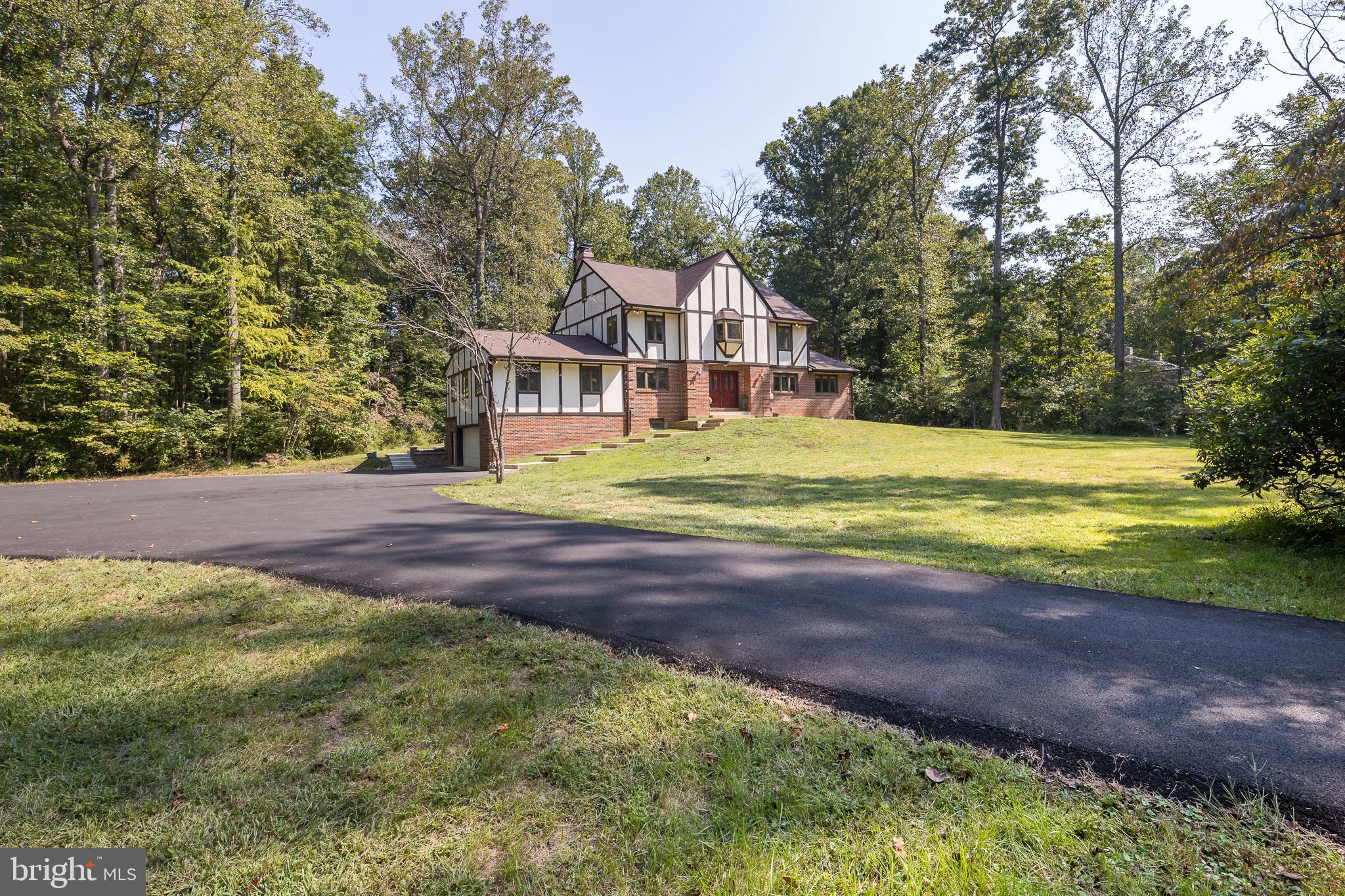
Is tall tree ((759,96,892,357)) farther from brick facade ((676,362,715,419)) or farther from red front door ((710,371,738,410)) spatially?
brick facade ((676,362,715,419))

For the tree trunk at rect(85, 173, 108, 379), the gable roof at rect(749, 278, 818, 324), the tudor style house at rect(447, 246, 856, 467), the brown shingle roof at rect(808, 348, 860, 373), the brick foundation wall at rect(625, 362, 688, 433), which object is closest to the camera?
the tree trunk at rect(85, 173, 108, 379)

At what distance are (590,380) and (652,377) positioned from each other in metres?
2.90

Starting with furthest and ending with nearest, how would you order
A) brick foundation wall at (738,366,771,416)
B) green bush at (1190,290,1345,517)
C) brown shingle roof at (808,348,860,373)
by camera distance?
brown shingle roof at (808,348,860,373), brick foundation wall at (738,366,771,416), green bush at (1190,290,1345,517)

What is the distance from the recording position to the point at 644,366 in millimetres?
24438

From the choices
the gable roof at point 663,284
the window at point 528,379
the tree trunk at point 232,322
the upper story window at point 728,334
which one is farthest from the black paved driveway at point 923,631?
the upper story window at point 728,334

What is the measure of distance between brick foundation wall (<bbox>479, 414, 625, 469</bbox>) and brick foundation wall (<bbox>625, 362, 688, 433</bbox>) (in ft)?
2.35

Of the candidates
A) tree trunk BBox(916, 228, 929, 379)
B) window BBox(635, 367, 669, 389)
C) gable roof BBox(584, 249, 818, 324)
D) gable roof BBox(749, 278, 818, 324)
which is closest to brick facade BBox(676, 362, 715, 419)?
window BBox(635, 367, 669, 389)

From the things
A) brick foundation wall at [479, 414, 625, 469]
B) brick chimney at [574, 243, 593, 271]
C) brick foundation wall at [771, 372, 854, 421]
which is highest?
brick chimney at [574, 243, 593, 271]

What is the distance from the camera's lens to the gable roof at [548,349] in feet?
70.5

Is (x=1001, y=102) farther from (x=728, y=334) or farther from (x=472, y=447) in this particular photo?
(x=472, y=447)

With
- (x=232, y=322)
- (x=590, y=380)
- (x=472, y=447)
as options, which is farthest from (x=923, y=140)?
(x=232, y=322)

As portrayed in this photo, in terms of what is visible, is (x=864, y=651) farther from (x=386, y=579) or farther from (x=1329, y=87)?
(x=1329, y=87)

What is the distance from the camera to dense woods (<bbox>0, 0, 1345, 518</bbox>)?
8.02 meters

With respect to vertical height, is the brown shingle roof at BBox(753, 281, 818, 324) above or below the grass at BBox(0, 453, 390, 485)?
above
